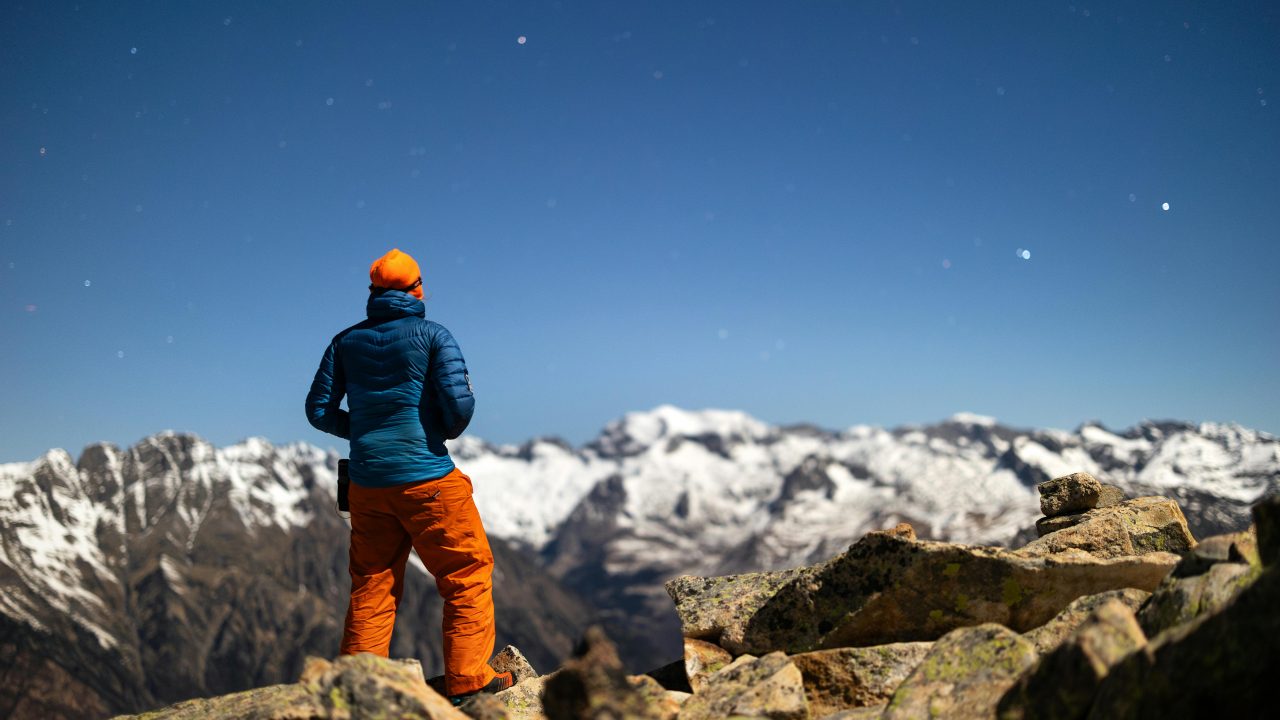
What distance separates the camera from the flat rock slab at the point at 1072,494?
51.7 feet

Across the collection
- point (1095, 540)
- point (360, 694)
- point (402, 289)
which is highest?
point (402, 289)

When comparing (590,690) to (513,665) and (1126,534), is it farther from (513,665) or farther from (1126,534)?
(1126,534)

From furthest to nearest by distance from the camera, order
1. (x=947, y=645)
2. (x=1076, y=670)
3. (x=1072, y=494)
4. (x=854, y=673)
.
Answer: (x=1072, y=494) < (x=854, y=673) < (x=947, y=645) < (x=1076, y=670)

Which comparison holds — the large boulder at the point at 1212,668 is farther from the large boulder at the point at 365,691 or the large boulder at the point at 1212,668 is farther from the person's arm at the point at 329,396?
the person's arm at the point at 329,396

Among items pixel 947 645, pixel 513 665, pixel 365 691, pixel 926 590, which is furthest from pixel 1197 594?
pixel 513 665

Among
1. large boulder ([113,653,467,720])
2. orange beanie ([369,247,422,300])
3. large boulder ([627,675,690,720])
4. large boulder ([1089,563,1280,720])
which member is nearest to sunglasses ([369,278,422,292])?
orange beanie ([369,247,422,300])

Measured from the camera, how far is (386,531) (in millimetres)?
11867

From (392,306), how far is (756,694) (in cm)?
715

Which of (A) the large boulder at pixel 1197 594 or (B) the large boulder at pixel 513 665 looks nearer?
(A) the large boulder at pixel 1197 594

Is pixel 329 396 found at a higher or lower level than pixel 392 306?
lower

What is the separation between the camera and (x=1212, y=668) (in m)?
5.32

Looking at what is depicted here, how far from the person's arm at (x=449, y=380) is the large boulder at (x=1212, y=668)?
27.8 feet

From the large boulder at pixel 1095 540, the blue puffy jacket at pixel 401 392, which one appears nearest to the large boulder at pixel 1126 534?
the large boulder at pixel 1095 540

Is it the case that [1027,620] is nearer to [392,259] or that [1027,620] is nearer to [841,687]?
Result: [841,687]
